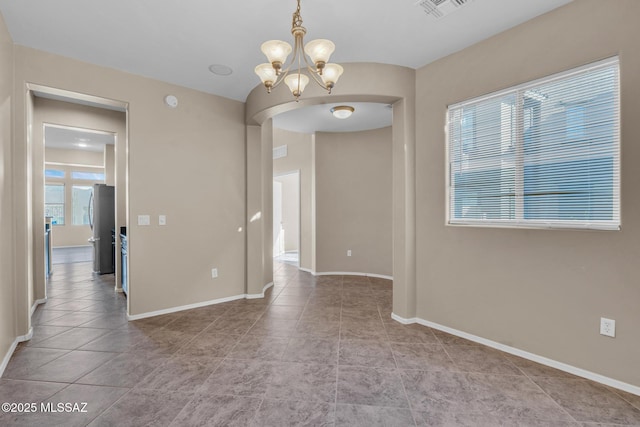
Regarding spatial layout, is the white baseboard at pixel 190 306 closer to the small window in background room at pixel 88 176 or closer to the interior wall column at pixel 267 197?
the interior wall column at pixel 267 197

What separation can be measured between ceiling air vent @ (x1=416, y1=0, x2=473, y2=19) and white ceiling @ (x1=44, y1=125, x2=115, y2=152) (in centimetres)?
589

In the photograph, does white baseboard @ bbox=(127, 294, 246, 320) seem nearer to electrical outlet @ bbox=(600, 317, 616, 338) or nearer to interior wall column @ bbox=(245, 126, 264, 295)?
interior wall column @ bbox=(245, 126, 264, 295)

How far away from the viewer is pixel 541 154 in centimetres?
248

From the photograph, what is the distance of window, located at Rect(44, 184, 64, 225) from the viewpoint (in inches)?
368

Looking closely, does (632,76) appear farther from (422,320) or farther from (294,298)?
(294,298)

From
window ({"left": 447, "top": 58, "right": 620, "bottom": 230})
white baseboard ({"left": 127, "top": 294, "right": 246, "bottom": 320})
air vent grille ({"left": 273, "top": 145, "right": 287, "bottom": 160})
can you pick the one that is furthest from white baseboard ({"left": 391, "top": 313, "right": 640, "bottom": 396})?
air vent grille ({"left": 273, "top": 145, "right": 287, "bottom": 160})

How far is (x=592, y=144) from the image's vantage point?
2225mm

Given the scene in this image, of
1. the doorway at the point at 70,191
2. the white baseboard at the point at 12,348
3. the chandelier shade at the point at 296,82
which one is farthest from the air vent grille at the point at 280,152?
the white baseboard at the point at 12,348

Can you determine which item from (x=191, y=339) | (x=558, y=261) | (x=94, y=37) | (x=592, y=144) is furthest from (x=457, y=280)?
(x=94, y=37)

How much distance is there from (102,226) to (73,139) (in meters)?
2.84

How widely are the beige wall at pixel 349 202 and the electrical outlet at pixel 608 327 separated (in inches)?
143

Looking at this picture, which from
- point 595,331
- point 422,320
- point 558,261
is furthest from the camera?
point 422,320

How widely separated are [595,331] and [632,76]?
5.82 ft

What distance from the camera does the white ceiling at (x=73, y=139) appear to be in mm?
6188
